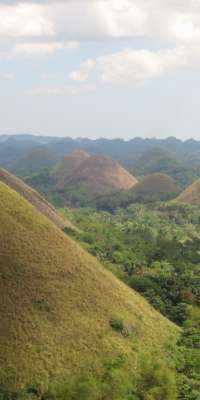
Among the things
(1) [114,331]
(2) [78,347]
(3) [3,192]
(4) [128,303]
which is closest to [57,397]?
(2) [78,347]

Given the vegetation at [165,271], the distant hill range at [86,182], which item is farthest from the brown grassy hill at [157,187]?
the vegetation at [165,271]

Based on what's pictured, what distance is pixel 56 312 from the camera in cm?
4169

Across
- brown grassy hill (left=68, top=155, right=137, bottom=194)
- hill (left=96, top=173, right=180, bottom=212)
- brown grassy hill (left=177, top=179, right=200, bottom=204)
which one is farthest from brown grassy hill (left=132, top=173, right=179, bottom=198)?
brown grassy hill (left=177, top=179, right=200, bottom=204)

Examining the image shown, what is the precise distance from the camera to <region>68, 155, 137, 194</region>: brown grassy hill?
175 metres

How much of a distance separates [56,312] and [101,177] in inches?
5472

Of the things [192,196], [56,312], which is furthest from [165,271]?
[192,196]

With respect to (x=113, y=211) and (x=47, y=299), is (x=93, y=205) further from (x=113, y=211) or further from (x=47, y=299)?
(x=47, y=299)

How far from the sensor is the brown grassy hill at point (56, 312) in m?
37.3

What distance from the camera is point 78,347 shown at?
39.2 m

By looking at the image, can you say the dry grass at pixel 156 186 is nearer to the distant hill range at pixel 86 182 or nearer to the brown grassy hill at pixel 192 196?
the distant hill range at pixel 86 182

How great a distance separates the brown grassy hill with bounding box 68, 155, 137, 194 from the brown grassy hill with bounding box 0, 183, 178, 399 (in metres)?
120

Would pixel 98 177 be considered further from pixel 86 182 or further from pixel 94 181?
pixel 86 182

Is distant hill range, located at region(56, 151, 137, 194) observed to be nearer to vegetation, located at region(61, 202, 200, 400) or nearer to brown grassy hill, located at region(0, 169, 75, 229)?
vegetation, located at region(61, 202, 200, 400)

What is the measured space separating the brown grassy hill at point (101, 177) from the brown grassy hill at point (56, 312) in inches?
4736
